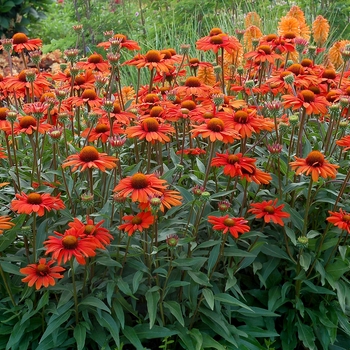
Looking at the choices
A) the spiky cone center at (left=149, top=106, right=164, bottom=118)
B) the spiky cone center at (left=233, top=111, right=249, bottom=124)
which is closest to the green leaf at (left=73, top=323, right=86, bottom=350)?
the spiky cone center at (left=149, top=106, right=164, bottom=118)

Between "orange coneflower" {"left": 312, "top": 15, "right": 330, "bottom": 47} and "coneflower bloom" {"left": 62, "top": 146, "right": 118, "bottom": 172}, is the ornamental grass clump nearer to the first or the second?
"coneflower bloom" {"left": 62, "top": 146, "right": 118, "bottom": 172}

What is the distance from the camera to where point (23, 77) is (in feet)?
8.26

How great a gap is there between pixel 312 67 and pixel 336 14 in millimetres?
3929

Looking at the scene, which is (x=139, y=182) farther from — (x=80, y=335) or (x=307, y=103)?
(x=307, y=103)

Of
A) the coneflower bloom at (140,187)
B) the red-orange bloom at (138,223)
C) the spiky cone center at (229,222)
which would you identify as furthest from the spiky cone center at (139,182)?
the spiky cone center at (229,222)

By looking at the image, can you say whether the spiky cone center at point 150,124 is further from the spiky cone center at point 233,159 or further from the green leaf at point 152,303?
the green leaf at point 152,303

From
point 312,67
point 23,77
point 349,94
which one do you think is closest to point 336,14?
point 312,67

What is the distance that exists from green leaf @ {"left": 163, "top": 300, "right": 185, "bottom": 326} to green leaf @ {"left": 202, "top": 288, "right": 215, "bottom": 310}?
4.2 inches

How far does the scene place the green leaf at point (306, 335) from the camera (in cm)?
222

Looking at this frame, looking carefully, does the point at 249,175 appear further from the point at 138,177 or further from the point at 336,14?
the point at 336,14

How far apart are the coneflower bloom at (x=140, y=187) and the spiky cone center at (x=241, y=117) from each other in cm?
42

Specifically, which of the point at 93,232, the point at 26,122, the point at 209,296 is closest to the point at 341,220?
the point at 209,296

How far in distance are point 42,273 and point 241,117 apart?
0.91m

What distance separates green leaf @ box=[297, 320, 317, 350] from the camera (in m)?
2.22
